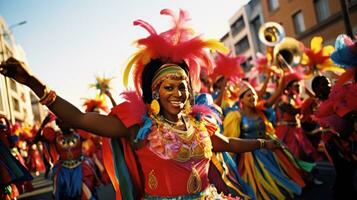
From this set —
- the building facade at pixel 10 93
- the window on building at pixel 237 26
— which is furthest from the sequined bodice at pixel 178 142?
the window on building at pixel 237 26

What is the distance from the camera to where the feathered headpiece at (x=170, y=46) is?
279 cm

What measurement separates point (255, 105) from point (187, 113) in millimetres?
3079

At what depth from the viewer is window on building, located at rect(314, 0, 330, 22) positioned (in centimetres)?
2008

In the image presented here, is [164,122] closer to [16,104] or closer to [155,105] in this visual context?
[155,105]

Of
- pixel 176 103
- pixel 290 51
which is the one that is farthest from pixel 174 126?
pixel 290 51

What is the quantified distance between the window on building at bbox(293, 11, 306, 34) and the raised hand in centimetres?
2301

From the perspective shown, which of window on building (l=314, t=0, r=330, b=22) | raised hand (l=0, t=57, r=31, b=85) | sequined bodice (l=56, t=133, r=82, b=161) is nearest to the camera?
raised hand (l=0, t=57, r=31, b=85)

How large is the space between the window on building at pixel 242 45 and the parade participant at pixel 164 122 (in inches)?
1455

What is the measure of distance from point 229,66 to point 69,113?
14.4 ft

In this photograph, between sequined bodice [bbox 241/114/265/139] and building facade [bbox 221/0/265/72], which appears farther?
building facade [bbox 221/0/265/72]

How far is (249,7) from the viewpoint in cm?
3494

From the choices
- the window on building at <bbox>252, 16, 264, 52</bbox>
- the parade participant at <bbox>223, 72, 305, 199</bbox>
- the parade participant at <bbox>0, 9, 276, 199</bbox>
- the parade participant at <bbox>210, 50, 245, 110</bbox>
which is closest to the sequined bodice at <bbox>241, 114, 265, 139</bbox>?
the parade participant at <bbox>223, 72, 305, 199</bbox>

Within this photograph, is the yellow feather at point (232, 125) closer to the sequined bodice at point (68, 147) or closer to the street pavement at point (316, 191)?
the street pavement at point (316, 191)

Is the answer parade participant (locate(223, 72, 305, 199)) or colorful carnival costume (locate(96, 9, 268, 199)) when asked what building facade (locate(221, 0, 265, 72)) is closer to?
parade participant (locate(223, 72, 305, 199))
